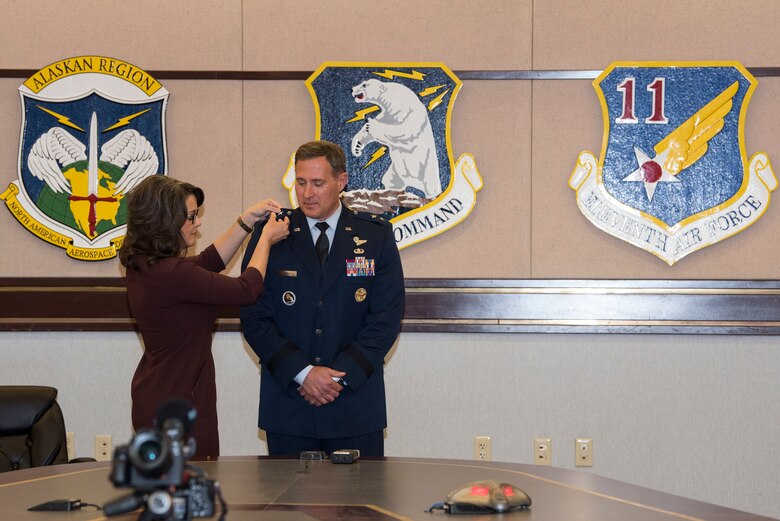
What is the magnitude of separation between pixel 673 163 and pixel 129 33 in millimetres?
2532

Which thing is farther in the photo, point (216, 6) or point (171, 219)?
point (216, 6)

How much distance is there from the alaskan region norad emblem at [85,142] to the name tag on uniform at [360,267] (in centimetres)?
145

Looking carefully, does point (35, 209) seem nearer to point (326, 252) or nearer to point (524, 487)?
point (326, 252)

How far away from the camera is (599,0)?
4254 millimetres

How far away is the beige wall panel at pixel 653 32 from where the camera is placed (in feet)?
13.9

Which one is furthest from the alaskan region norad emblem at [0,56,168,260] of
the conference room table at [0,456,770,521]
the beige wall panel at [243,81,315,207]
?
the conference room table at [0,456,770,521]

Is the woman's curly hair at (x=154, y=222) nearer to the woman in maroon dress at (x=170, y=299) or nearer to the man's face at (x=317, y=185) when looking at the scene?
the woman in maroon dress at (x=170, y=299)

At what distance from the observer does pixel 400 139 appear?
4289 mm

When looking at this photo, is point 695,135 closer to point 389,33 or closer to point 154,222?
point 389,33

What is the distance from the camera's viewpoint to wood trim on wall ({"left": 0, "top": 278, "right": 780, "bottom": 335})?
13.8 ft

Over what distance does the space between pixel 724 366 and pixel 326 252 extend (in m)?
2.01

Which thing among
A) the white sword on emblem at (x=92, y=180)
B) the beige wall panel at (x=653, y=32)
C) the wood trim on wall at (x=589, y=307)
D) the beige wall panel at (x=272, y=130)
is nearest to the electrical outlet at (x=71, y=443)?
the wood trim on wall at (x=589, y=307)

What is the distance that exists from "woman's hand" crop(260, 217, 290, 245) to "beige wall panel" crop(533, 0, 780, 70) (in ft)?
5.27

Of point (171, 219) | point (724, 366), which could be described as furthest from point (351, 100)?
point (724, 366)
